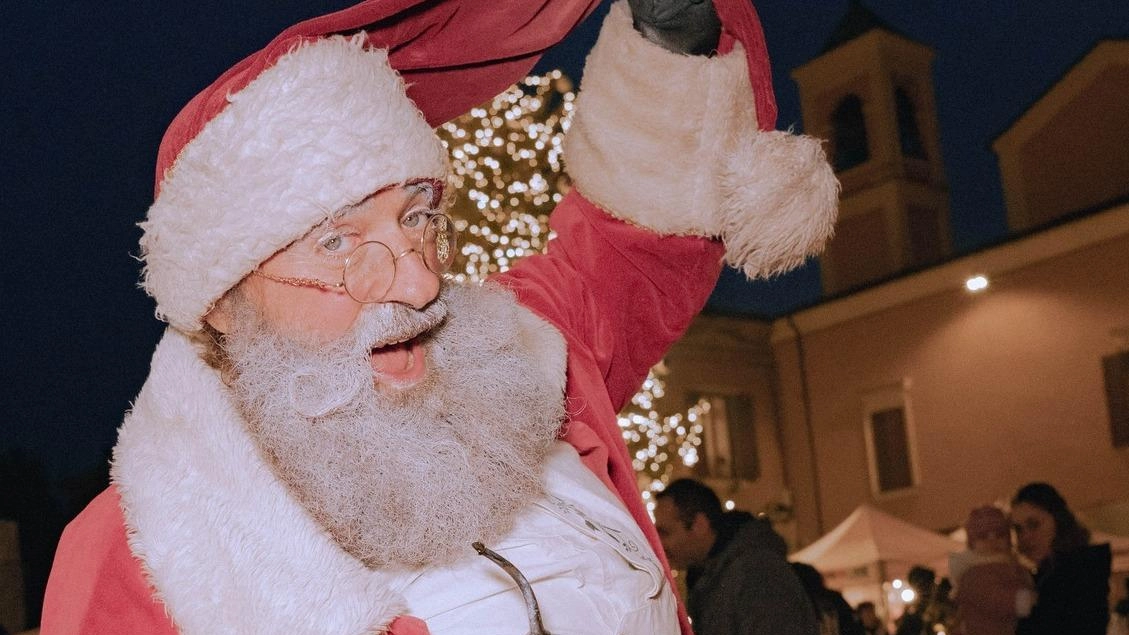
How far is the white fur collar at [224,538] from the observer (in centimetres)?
152

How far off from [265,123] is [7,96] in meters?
31.5

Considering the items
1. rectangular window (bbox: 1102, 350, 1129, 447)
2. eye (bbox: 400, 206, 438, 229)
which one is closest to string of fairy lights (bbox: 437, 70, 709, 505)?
eye (bbox: 400, 206, 438, 229)

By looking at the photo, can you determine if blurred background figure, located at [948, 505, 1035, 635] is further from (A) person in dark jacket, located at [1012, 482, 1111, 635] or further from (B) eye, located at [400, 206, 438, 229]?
(B) eye, located at [400, 206, 438, 229]

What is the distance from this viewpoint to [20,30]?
3009 cm

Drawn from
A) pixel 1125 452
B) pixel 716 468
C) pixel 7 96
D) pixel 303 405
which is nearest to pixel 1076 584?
pixel 303 405

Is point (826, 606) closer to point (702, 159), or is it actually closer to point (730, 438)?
point (702, 159)

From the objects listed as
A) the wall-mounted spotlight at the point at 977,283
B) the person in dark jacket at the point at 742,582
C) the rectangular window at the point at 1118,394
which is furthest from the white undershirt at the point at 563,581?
the wall-mounted spotlight at the point at 977,283

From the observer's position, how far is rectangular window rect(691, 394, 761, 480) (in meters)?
20.0

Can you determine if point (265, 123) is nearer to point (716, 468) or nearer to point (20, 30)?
point (716, 468)

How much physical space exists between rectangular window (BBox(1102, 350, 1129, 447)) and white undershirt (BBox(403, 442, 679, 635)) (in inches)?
592

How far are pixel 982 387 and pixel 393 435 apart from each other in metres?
16.4

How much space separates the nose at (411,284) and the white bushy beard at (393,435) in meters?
0.02

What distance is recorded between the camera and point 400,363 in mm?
1915

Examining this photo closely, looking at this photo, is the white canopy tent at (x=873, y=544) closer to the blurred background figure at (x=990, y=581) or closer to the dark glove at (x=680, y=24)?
the blurred background figure at (x=990, y=581)
